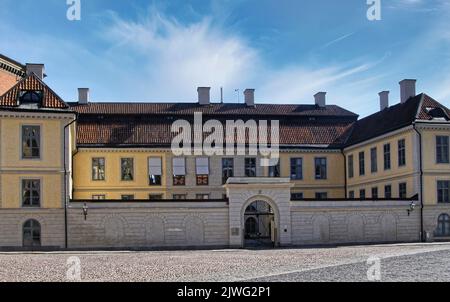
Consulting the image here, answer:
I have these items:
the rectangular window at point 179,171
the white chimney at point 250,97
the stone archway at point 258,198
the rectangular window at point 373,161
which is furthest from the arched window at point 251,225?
the white chimney at point 250,97

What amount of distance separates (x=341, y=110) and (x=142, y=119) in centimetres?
1636

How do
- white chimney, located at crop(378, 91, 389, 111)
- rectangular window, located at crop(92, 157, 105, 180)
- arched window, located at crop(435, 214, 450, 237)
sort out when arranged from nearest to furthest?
1. arched window, located at crop(435, 214, 450, 237)
2. rectangular window, located at crop(92, 157, 105, 180)
3. white chimney, located at crop(378, 91, 389, 111)

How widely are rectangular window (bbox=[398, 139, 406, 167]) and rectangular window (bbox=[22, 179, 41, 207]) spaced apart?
22.2m

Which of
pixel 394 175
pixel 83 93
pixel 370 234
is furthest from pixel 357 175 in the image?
pixel 83 93

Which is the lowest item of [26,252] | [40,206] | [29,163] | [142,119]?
[26,252]

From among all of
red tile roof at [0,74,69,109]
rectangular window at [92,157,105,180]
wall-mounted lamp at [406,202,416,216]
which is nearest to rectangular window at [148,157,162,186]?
rectangular window at [92,157,105,180]

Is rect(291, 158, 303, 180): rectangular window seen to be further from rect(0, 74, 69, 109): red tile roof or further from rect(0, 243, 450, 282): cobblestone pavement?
rect(0, 243, 450, 282): cobblestone pavement

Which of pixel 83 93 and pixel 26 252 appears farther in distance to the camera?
pixel 83 93

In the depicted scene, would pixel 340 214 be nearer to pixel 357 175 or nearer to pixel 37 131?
pixel 357 175

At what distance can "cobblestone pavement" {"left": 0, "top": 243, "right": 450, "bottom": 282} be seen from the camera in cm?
2097

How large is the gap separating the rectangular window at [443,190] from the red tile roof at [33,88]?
2305cm

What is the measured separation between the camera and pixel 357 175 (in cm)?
4972

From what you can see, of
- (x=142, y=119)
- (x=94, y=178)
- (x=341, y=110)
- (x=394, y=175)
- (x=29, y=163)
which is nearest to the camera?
(x=29, y=163)

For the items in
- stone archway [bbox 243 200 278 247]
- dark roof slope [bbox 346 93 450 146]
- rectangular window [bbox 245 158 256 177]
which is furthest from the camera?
rectangular window [bbox 245 158 256 177]
